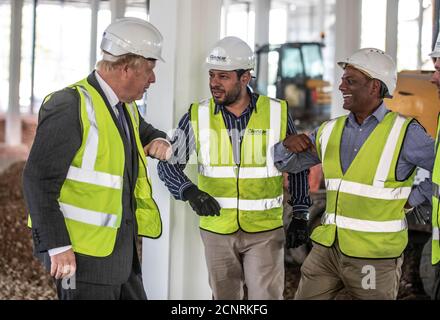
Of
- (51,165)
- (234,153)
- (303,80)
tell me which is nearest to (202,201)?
(234,153)

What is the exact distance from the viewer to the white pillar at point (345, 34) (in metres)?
3.19

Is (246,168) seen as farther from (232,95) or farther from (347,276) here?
(347,276)

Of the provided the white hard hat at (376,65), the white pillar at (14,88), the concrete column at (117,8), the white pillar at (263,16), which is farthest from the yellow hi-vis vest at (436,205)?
the white pillar at (263,16)

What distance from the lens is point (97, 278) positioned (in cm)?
268

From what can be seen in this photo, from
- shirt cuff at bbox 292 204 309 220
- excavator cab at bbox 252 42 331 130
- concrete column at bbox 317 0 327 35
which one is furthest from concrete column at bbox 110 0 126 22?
concrete column at bbox 317 0 327 35

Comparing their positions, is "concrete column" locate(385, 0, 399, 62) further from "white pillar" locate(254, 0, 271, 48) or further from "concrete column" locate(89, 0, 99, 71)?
"white pillar" locate(254, 0, 271, 48)

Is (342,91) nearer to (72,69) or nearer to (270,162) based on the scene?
(270,162)

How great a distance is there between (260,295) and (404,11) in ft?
4.58

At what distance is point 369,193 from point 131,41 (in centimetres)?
→ 111

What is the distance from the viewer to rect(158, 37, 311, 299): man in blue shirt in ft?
10.2

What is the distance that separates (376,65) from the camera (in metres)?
2.95

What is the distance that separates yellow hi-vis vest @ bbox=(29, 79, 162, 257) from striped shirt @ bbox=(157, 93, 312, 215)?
0.47m

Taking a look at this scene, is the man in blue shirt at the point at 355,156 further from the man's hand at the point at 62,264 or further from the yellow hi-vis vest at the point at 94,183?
the man's hand at the point at 62,264
